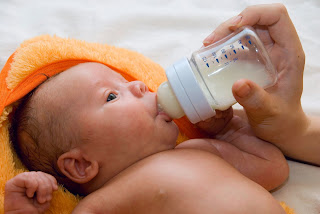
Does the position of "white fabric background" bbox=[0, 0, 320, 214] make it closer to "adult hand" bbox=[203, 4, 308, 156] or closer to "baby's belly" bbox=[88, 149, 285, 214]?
"adult hand" bbox=[203, 4, 308, 156]

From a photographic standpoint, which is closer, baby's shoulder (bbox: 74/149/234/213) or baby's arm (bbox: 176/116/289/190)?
baby's shoulder (bbox: 74/149/234/213)

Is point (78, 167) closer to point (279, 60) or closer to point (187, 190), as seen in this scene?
point (187, 190)

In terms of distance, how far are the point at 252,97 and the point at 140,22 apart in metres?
1.02

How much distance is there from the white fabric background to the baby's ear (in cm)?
76

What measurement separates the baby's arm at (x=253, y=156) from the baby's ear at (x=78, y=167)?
0.27m

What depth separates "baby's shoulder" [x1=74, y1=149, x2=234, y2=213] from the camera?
0.94m

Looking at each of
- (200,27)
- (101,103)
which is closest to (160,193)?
(101,103)

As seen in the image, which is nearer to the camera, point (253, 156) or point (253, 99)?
point (253, 99)

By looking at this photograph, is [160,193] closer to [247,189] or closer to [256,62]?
Result: [247,189]

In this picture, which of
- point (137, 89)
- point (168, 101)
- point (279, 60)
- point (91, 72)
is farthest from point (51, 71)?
point (279, 60)

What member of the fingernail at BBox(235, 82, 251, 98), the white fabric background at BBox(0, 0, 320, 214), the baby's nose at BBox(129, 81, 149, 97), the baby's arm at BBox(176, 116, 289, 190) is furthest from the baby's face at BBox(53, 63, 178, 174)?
the white fabric background at BBox(0, 0, 320, 214)

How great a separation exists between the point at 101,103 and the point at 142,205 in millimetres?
293

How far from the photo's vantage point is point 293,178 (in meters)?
1.23

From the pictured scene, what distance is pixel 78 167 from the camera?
1043 millimetres
